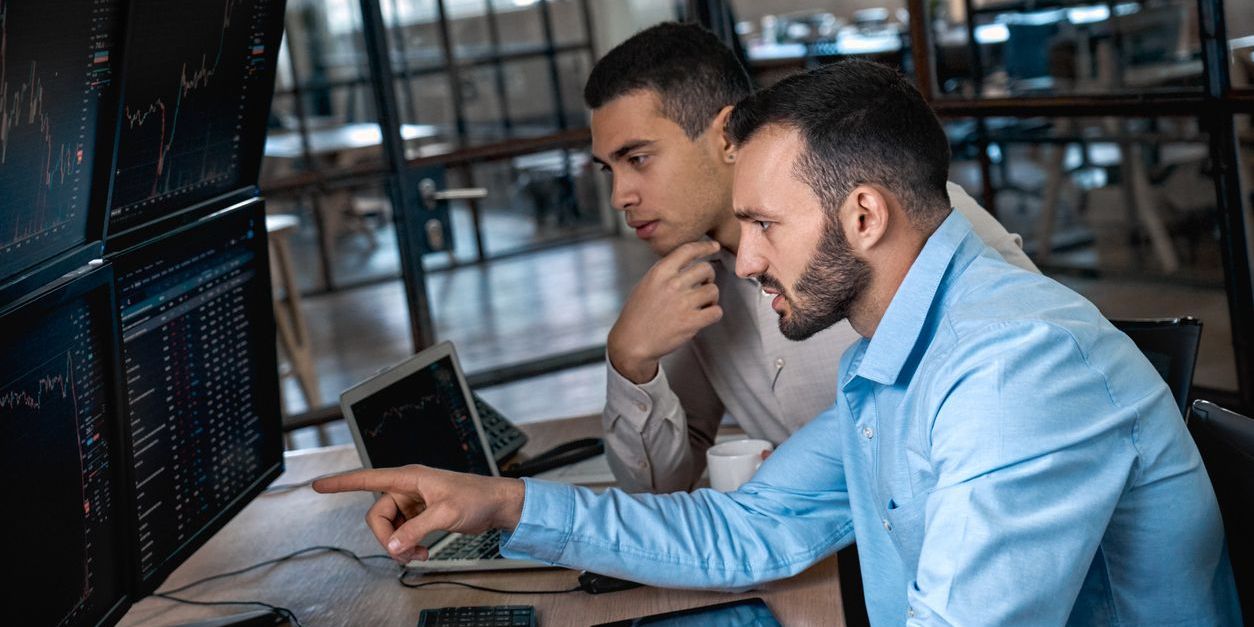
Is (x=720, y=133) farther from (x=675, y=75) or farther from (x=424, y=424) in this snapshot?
(x=424, y=424)

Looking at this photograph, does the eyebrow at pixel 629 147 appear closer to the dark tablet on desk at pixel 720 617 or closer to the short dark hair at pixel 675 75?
the short dark hair at pixel 675 75

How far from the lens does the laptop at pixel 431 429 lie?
1636 mm

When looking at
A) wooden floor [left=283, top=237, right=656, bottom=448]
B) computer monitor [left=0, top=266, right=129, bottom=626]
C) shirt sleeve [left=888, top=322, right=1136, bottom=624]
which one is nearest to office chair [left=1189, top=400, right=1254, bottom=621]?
shirt sleeve [left=888, top=322, right=1136, bottom=624]

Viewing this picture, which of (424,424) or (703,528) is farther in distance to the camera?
(424,424)

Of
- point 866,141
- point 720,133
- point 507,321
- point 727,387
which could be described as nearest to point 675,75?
point 720,133

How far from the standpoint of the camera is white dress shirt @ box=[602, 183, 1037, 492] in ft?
6.03

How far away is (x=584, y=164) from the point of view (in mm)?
7418

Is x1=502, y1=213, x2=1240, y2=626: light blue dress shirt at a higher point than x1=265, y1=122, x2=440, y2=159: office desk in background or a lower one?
lower

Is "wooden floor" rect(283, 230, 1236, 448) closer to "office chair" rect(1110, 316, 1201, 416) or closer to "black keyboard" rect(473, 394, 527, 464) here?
"black keyboard" rect(473, 394, 527, 464)

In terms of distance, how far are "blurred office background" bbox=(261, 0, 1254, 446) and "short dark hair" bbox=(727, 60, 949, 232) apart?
115 cm

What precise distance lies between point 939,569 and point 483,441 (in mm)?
960

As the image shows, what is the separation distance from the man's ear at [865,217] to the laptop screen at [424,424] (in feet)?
2.24

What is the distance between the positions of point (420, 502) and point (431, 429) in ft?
1.09

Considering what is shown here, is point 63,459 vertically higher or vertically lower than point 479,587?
higher
